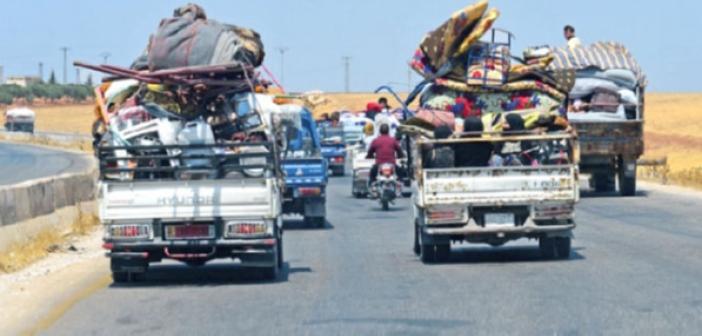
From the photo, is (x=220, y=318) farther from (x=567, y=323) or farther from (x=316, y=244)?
(x=316, y=244)

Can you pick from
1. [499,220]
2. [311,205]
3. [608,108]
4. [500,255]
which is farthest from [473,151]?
[608,108]

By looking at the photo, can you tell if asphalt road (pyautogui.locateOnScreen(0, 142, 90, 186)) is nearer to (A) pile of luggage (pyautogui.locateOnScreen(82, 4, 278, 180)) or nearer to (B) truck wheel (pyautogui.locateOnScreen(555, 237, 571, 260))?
(A) pile of luggage (pyautogui.locateOnScreen(82, 4, 278, 180))

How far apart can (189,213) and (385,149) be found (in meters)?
13.2

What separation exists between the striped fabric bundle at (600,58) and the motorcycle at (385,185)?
6.19m

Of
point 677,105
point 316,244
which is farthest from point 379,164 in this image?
point 677,105

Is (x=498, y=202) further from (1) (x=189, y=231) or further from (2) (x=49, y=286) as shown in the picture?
(2) (x=49, y=286)

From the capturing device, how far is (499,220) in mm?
18578

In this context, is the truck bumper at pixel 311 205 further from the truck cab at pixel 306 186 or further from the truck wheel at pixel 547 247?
the truck wheel at pixel 547 247

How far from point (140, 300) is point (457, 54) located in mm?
8276

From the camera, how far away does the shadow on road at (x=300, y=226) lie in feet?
85.8

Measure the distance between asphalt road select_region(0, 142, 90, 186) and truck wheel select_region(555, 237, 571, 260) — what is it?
3351 centimetres

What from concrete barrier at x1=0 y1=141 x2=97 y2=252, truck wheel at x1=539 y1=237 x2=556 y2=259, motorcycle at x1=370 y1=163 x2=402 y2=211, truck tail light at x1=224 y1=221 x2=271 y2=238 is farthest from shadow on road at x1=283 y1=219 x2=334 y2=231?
truck tail light at x1=224 y1=221 x2=271 y2=238

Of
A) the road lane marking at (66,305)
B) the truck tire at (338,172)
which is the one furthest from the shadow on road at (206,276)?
the truck tire at (338,172)

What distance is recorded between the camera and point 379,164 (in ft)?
98.1
